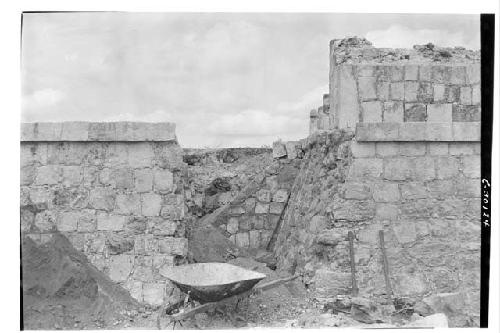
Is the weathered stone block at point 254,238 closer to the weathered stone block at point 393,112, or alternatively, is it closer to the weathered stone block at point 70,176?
the weathered stone block at point 393,112

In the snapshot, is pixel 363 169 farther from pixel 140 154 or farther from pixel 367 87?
pixel 140 154

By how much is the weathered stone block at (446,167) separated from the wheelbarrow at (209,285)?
2.20 meters

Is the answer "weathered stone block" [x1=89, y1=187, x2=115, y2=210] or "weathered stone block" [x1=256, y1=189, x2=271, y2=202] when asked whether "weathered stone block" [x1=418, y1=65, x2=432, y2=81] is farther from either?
"weathered stone block" [x1=89, y1=187, x2=115, y2=210]

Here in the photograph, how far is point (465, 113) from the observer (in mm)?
7109

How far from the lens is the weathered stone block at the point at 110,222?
6.50 metres

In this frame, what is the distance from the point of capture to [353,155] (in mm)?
6551

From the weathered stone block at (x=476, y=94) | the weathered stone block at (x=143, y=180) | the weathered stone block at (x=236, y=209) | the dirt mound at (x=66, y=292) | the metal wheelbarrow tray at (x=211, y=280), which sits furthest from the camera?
the weathered stone block at (x=236, y=209)

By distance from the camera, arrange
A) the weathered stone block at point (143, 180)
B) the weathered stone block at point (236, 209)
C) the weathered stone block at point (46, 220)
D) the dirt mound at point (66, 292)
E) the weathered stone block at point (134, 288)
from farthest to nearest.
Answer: the weathered stone block at point (236, 209)
the weathered stone block at point (143, 180)
the weathered stone block at point (46, 220)
the weathered stone block at point (134, 288)
the dirt mound at point (66, 292)

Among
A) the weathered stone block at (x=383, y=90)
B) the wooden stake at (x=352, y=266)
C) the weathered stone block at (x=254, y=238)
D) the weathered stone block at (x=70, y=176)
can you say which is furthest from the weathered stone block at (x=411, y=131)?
the weathered stone block at (x=70, y=176)

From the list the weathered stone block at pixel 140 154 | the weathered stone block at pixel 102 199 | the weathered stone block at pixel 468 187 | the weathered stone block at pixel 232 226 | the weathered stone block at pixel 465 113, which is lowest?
the weathered stone block at pixel 232 226

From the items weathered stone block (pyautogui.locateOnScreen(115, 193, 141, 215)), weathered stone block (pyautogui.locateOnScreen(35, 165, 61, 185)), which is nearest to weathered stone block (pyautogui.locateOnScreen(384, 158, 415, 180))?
weathered stone block (pyautogui.locateOnScreen(115, 193, 141, 215))

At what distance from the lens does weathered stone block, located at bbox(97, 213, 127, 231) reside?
6.50 m

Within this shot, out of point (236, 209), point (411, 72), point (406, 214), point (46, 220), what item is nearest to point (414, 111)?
point (411, 72)

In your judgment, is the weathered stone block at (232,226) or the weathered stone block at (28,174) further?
the weathered stone block at (232,226)
